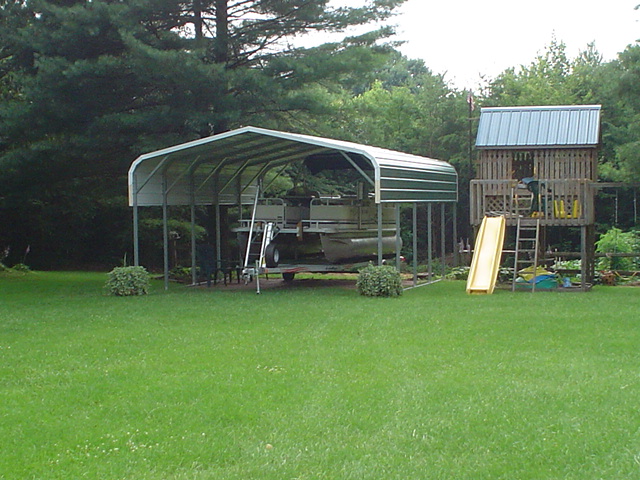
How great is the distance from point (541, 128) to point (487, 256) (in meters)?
3.60

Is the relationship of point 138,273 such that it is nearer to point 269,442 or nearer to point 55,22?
point 55,22

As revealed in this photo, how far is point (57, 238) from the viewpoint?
95.8 feet

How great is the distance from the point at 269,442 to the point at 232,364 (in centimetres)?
290

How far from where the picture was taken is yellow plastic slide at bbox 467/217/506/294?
A: 672 inches

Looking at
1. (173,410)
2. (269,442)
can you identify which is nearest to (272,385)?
(173,410)

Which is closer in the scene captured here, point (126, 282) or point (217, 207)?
point (126, 282)

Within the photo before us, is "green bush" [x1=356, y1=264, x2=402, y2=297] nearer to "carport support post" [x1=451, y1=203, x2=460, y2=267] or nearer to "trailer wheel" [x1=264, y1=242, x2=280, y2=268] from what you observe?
"trailer wheel" [x1=264, y1=242, x2=280, y2=268]

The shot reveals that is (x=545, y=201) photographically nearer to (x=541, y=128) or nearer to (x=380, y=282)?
(x=541, y=128)

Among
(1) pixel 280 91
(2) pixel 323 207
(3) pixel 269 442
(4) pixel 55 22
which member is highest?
(4) pixel 55 22

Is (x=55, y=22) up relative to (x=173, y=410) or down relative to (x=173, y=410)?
up

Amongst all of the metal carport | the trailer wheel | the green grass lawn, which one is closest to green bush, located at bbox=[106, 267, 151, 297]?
the metal carport

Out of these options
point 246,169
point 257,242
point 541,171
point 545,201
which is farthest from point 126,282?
point 541,171

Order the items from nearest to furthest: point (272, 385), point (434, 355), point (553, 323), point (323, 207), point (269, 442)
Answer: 1. point (269, 442)
2. point (272, 385)
3. point (434, 355)
4. point (553, 323)
5. point (323, 207)

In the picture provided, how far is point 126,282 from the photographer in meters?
17.2
